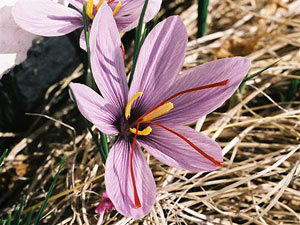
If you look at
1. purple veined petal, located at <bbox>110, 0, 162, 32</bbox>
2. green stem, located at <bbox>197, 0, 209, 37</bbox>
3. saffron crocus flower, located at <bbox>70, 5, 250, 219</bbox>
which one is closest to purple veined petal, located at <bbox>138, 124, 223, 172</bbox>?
saffron crocus flower, located at <bbox>70, 5, 250, 219</bbox>

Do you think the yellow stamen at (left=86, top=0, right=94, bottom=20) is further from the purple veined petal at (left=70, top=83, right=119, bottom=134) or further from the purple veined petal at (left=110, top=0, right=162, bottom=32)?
the purple veined petal at (left=70, top=83, right=119, bottom=134)

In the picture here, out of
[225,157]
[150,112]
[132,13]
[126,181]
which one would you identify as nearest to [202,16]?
[225,157]

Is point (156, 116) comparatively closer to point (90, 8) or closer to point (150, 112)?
point (150, 112)

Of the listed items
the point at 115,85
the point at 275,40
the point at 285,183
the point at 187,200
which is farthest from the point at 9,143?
the point at 275,40

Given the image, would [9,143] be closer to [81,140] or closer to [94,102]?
[81,140]

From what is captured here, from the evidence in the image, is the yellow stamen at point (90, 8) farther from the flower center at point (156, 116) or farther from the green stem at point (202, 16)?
the green stem at point (202, 16)

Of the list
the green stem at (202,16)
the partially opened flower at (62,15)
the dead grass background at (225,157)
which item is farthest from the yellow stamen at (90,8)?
the green stem at (202,16)

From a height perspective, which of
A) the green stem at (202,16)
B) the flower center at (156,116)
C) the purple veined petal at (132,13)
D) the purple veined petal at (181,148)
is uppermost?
the purple veined petal at (132,13)
